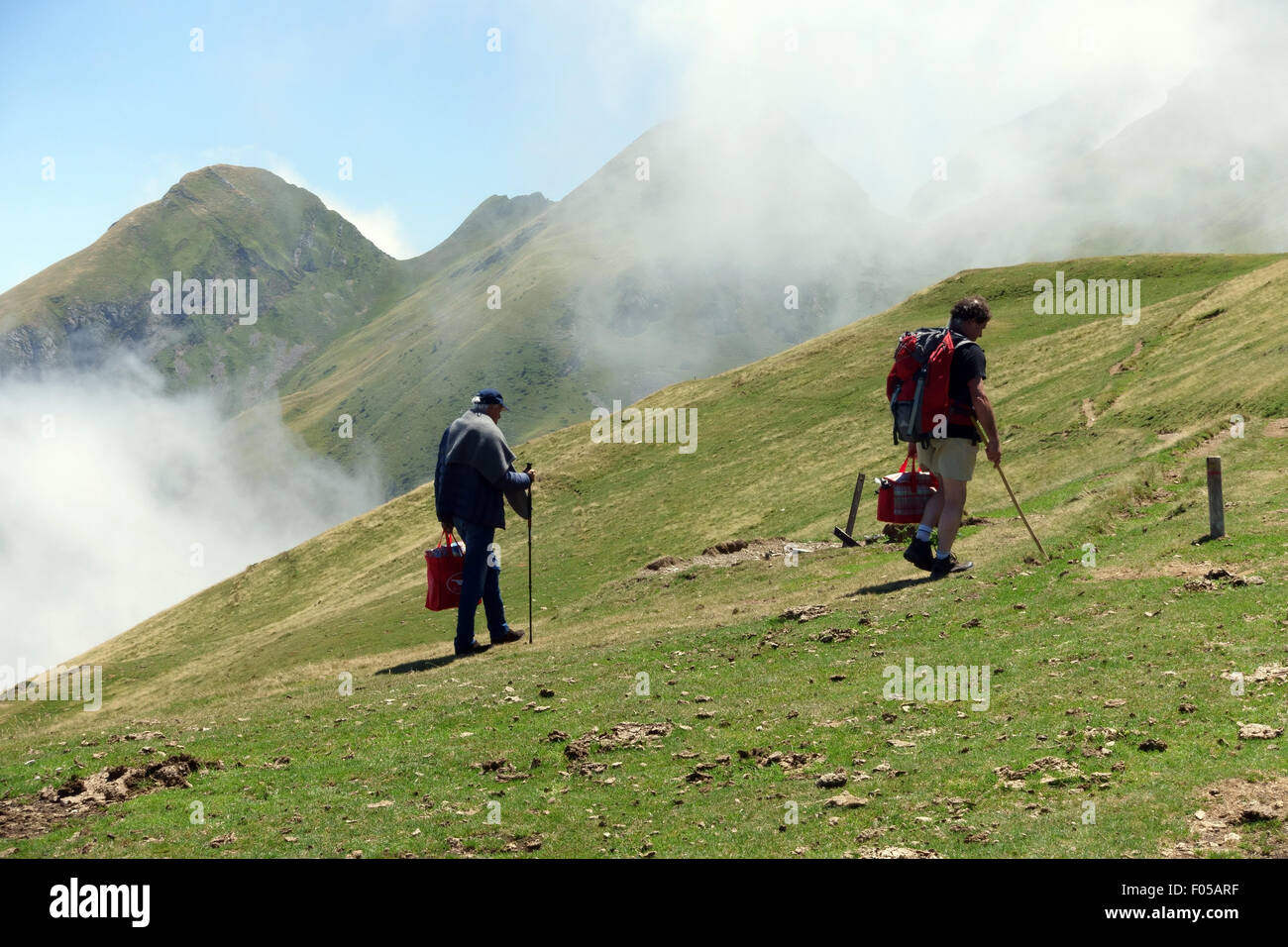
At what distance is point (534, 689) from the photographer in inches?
571

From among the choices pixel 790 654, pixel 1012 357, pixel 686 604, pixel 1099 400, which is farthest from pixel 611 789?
pixel 1012 357

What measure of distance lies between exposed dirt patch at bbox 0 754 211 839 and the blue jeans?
264 inches

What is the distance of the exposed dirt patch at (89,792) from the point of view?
10242mm

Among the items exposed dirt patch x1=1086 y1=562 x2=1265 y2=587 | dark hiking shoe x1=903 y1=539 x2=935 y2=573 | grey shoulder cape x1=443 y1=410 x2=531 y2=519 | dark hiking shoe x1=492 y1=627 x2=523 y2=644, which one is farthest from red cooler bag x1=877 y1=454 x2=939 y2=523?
dark hiking shoe x1=492 y1=627 x2=523 y2=644

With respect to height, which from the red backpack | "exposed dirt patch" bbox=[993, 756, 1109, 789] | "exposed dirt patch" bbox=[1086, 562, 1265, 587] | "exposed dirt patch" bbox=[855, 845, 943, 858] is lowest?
"exposed dirt patch" bbox=[855, 845, 943, 858]

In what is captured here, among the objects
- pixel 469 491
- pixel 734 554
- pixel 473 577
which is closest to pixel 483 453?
pixel 469 491

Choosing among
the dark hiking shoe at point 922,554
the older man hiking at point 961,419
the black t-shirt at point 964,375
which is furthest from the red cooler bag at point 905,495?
the black t-shirt at point 964,375

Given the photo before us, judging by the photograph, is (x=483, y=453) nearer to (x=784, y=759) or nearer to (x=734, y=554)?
(x=784, y=759)

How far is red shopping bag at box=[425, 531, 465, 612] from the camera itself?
18812mm

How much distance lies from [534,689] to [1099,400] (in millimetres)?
28929

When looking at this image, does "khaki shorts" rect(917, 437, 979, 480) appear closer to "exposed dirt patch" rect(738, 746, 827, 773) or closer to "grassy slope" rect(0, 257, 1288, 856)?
"grassy slope" rect(0, 257, 1288, 856)

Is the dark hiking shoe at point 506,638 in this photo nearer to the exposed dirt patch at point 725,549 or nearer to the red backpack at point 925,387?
the red backpack at point 925,387

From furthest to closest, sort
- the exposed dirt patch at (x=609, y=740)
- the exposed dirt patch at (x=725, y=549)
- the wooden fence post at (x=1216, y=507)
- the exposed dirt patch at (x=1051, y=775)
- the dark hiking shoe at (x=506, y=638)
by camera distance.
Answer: the exposed dirt patch at (x=725, y=549) → the dark hiking shoe at (x=506, y=638) → the wooden fence post at (x=1216, y=507) → the exposed dirt patch at (x=609, y=740) → the exposed dirt patch at (x=1051, y=775)

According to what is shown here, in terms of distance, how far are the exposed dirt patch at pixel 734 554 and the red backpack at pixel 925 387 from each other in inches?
327
